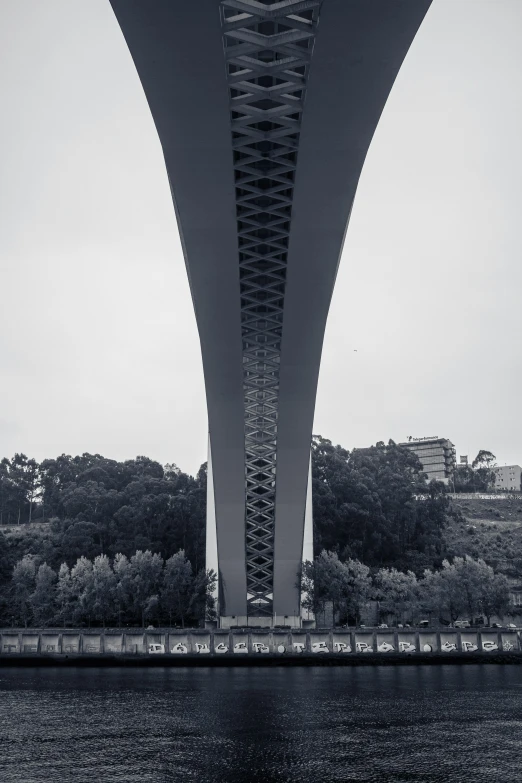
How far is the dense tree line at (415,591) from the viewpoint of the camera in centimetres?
5431

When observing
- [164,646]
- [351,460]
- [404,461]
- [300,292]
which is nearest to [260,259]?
[300,292]

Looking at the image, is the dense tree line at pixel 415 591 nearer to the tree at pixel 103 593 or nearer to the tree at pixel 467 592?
the tree at pixel 467 592

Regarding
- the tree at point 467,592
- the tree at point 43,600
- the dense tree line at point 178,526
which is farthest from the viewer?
the dense tree line at point 178,526

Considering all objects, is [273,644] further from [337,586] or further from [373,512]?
[373,512]

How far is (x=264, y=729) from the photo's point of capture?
21891mm

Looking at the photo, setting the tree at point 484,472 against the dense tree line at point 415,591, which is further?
the tree at point 484,472

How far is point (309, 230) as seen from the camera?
23.6m

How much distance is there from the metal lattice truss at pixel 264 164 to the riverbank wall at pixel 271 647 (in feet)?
33.6

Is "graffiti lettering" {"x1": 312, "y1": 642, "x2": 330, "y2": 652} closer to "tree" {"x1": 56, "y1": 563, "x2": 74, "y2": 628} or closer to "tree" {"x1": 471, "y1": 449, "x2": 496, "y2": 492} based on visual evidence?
"tree" {"x1": 56, "y1": 563, "x2": 74, "y2": 628}

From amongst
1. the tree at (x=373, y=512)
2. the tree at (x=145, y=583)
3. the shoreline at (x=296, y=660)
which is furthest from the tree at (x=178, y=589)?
the tree at (x=373, y=512)

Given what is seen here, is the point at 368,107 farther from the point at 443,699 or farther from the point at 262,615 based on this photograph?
the point at 262,615

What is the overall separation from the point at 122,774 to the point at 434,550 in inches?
2576

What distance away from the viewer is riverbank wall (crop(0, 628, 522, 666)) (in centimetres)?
4431

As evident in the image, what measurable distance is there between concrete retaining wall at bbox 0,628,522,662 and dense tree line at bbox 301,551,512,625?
6822 millimetres
